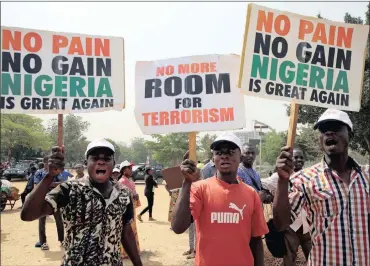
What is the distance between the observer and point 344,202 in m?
2.36

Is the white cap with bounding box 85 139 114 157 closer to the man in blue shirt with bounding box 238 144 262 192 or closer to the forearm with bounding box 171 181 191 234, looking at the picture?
the forearm with bounding box 171 181 191 234

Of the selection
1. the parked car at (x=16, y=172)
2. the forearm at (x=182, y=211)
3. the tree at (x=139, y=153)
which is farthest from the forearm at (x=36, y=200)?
the tree at (x=139, y=153)

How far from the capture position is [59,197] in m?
2.67

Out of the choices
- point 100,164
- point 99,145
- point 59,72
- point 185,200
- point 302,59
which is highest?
point 302,59

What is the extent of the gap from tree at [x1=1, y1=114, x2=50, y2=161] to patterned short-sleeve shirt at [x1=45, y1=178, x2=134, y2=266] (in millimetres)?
48913

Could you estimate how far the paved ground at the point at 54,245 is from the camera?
702 cm

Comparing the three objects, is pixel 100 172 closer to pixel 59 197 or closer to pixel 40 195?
pixel 59 197

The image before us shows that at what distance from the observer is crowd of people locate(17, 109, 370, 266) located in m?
2.34

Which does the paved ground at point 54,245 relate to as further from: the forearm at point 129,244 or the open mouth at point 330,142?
the open mouth at point 330,142

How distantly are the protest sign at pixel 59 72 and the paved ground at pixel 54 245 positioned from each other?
3397mm

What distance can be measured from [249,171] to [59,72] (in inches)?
107

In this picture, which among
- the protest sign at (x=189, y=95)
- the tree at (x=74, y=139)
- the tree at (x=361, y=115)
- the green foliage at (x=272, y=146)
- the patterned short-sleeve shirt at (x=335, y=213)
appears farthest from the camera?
the tree at (x=74, y=139)

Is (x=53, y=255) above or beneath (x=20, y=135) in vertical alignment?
beneath

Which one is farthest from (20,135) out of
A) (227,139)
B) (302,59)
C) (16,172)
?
(227,139)
